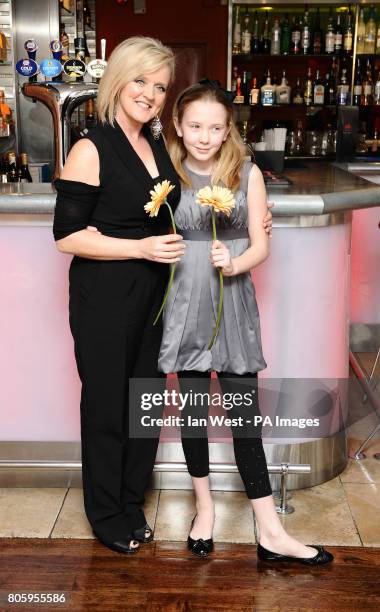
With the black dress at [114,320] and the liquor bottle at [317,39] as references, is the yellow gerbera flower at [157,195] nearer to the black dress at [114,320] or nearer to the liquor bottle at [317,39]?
the black dress at [114,320]

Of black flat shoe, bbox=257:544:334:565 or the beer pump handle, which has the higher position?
the beer pump handle

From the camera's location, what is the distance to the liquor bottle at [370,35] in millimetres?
6656

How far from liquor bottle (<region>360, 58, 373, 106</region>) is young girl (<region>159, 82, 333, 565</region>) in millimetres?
4984

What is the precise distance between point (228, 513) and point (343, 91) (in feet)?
16.3

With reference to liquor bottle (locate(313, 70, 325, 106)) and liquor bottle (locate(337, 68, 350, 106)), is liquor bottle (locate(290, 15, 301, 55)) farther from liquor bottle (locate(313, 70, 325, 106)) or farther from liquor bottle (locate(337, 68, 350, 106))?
liquor bottle (locate(337, 68, 350, 106))

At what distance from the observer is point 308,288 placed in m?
2.73

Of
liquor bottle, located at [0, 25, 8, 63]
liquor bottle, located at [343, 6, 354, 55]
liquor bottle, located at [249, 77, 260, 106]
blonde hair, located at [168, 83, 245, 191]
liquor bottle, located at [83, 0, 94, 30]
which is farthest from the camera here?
liquor bottle, located at [83, 0, 94, 30]

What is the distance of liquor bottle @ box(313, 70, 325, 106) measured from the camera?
6789 millimetres

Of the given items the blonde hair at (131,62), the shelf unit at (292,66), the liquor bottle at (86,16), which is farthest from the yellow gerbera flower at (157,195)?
the liquor bottle at (86,16)

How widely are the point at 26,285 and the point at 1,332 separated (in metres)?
0.20

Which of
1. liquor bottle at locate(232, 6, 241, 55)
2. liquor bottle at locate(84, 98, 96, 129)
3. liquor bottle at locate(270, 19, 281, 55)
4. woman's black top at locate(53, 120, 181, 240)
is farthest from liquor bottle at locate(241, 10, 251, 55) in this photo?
woman's black top at locate(53, 120, 181, 240)

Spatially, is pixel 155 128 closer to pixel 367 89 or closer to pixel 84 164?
pixel 84 164

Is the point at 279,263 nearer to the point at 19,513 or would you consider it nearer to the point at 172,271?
the point at 172,271

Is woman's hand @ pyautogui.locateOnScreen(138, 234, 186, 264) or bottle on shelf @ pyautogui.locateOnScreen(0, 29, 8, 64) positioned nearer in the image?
woman's hand @ pyautogui.locateOnScreen(138, 234, 186, 264)
